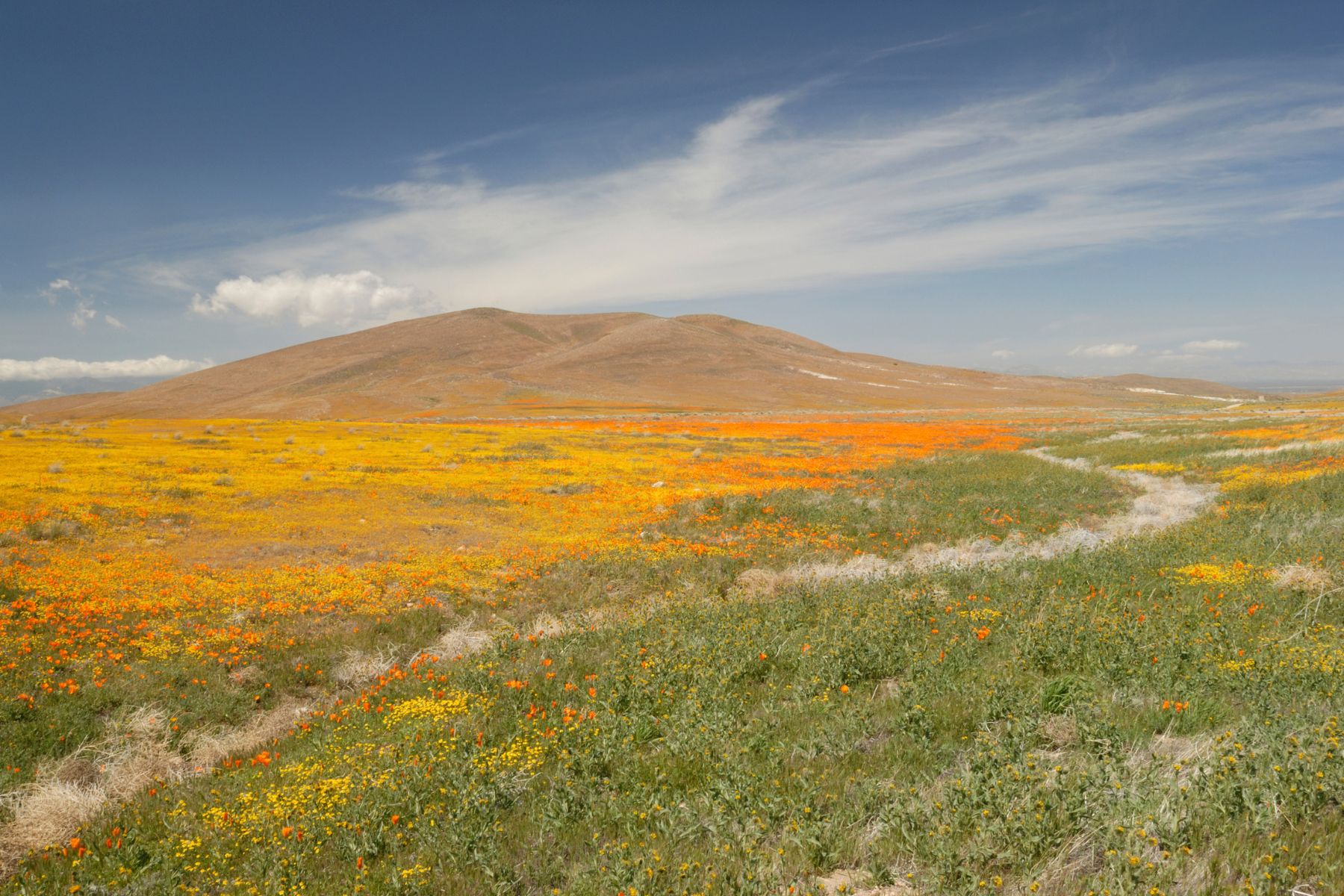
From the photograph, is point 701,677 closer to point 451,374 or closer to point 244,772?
point 244,772

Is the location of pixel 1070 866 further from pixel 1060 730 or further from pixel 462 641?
pixel 462 641

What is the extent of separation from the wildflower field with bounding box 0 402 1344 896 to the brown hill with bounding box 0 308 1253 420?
84251mm

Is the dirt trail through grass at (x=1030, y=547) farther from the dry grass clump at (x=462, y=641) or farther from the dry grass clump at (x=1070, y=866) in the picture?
the dry grass clump at (x=1070, y=866)

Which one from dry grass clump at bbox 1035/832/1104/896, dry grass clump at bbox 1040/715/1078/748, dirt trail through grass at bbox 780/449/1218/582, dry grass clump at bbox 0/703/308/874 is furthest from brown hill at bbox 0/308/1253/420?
dry grass clump at bbox 1035/832/1104/896

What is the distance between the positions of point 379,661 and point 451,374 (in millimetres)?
135712

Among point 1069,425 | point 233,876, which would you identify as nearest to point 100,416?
point 233,876

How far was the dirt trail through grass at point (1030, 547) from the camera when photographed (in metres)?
15.0

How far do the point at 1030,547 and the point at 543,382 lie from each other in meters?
124

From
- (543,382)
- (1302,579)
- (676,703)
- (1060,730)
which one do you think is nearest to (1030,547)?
(1302,579)

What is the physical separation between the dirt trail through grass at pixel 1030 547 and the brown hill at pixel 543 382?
279 ft

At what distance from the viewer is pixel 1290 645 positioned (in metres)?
7.45

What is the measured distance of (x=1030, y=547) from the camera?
17.5m

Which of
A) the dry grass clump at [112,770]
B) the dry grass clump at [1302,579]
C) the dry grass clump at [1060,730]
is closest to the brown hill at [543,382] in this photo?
the dry grass clump at [112,770]

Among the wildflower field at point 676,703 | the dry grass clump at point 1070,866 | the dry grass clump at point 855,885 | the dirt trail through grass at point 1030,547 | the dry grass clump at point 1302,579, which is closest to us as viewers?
the dry grass clump at point 1070,866
